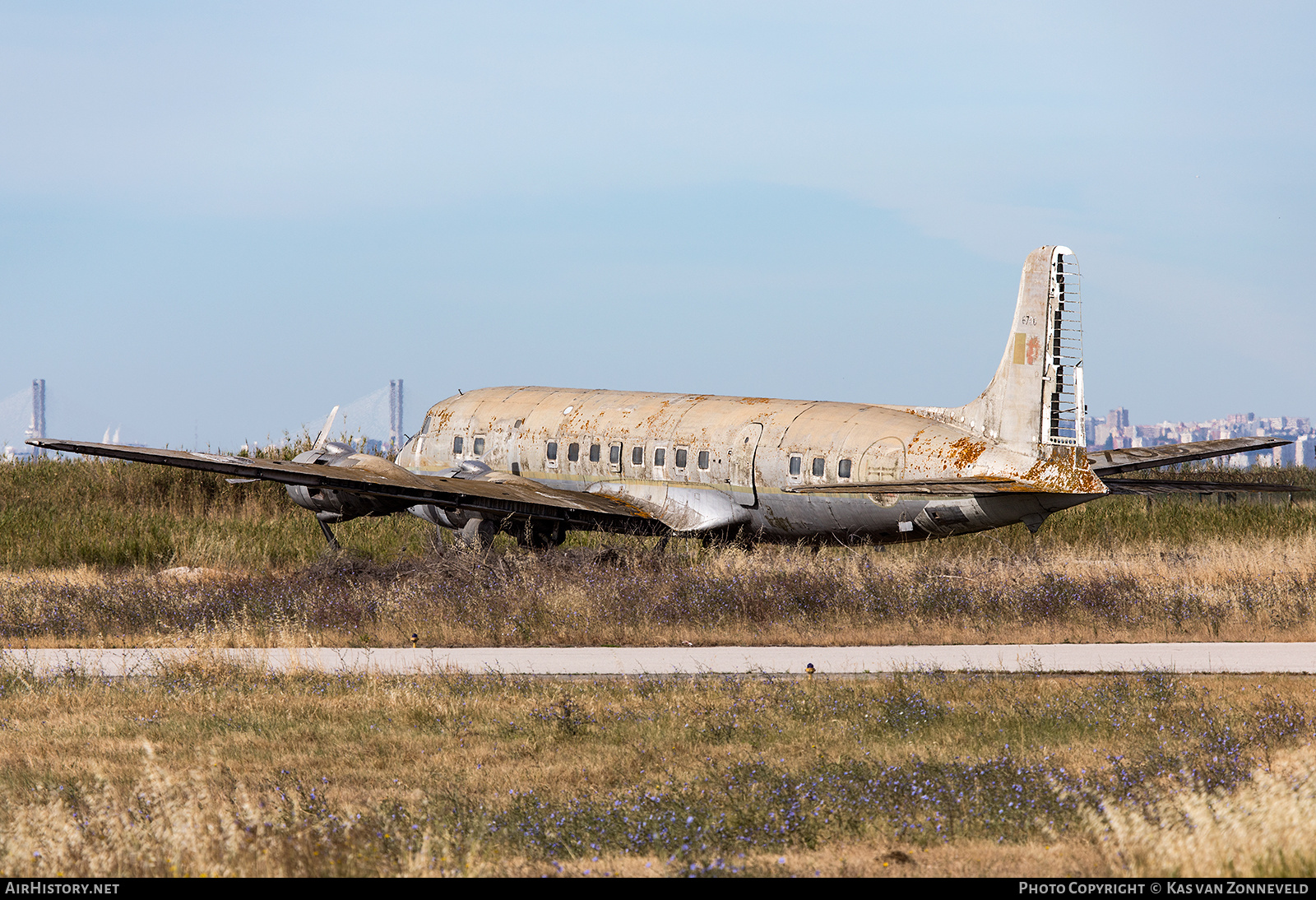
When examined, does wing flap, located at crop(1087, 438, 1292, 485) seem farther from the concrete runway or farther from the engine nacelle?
the engine nacelle

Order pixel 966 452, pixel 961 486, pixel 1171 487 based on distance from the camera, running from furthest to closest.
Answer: pixel 1171 487 → pixel 966 452 → pixel 961 486

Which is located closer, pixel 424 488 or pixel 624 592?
pixel 624 592

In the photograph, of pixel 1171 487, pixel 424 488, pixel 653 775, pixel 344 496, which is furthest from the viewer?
pixel 344 496

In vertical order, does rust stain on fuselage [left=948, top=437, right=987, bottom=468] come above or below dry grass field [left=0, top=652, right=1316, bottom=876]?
above

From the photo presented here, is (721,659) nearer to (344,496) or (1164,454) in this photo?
(344,496)

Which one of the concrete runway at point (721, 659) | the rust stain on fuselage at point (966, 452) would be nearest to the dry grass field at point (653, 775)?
the concrete runway at point (721, 659)

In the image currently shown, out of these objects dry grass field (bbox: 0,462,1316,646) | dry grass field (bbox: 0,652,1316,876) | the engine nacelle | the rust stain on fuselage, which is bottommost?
dry grass field (bbox: 0,652,1316,876)

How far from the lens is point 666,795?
11.1 m

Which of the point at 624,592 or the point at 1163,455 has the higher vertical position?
the point at 1163,455

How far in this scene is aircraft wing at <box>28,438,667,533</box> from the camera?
25.0 metres

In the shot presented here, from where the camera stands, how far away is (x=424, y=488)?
1012 inches

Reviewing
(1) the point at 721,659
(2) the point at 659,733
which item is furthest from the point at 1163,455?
(2) the point at 659,733

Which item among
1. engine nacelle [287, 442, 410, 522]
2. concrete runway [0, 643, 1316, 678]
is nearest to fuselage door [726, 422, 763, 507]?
engine nacelle [287, 442, 410, 522]

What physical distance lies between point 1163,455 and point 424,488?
50.2 feet
